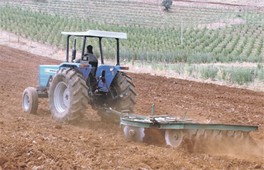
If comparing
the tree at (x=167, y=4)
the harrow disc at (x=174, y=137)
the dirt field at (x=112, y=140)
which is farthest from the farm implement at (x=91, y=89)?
the tree at (x=167, y=4)

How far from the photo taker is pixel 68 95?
10383 millimetres

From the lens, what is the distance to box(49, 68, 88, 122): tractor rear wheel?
10086 millimetres

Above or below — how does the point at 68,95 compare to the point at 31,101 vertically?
above

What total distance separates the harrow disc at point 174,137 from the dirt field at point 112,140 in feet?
0.44

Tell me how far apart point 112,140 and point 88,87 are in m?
2.01

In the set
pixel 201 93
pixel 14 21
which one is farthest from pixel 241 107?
pixel 14 21

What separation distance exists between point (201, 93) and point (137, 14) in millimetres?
45447

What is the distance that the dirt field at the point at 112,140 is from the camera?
721 cm

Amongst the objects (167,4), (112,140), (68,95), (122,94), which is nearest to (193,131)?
(112,140)

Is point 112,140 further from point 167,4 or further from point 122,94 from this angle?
point 167,4

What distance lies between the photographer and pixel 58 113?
10.8 meters

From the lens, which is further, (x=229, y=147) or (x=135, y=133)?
(x=135, y=133)

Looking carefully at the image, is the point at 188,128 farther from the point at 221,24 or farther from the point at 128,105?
the point at 221,24

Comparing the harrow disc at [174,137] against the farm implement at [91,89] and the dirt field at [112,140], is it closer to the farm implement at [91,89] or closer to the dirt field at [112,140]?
the dirt field at [112,140]
